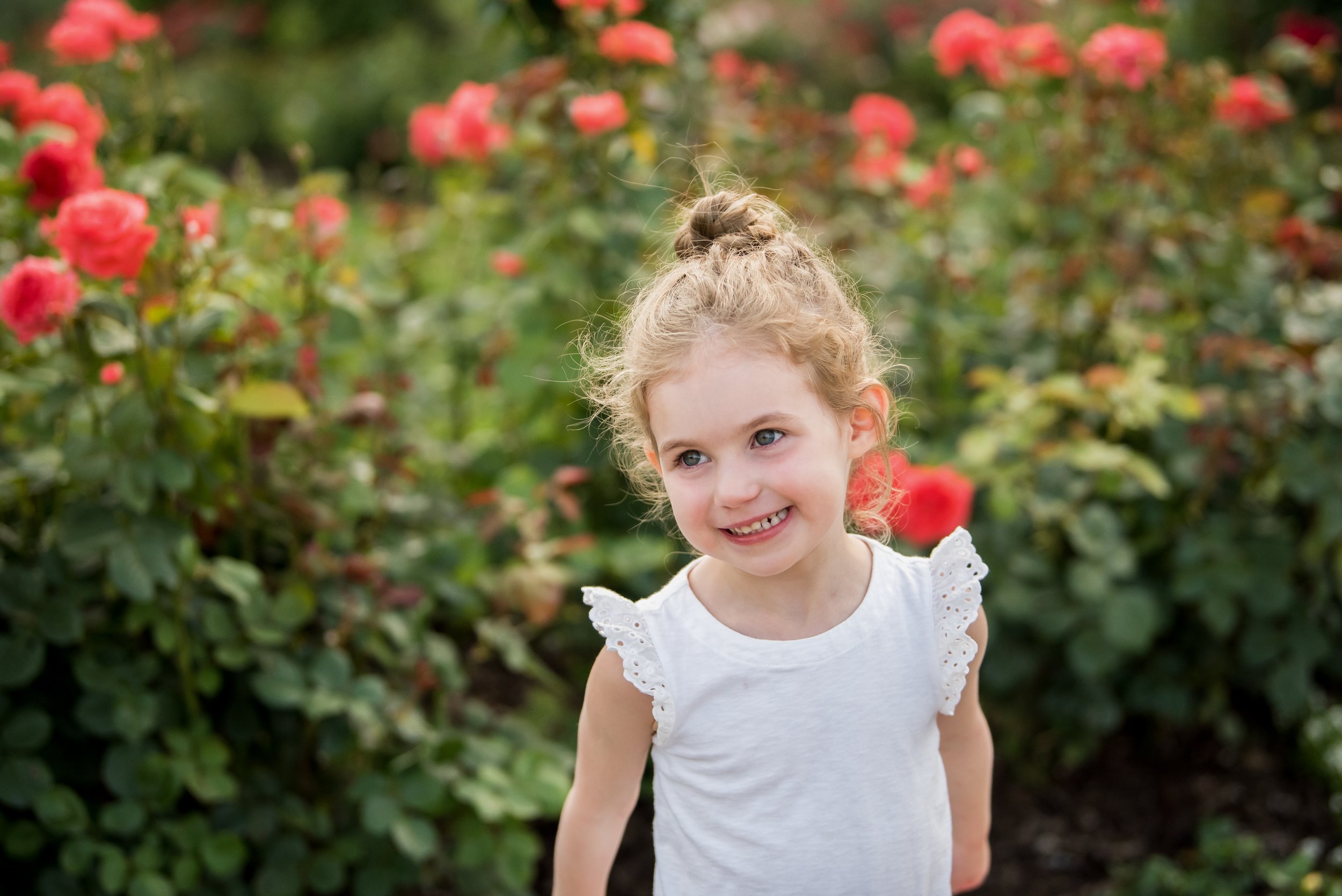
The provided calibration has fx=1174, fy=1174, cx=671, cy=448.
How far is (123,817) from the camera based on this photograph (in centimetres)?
193

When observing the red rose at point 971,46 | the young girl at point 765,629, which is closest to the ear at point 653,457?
the young girl at point 765,629

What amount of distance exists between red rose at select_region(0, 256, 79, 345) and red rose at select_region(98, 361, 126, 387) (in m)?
0.16

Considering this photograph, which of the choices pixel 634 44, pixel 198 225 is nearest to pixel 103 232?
pixel 198 225

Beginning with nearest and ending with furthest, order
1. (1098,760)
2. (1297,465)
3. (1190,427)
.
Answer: (1297,465)
(1190,427)
(1098,760)

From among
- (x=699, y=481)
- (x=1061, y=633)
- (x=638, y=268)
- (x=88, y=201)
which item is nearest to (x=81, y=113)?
(x=88, y=201)

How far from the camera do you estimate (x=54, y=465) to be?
6.65 ft

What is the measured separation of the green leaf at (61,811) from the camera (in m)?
1.89

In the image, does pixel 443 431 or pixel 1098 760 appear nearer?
pixel 1098 760

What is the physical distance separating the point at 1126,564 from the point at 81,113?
2.35m

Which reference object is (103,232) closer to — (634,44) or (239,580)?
(239,580)

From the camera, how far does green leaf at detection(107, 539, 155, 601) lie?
1857mm

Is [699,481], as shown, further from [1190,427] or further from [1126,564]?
[1190,427]

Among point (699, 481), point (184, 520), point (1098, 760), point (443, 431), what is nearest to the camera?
point (699, 481)

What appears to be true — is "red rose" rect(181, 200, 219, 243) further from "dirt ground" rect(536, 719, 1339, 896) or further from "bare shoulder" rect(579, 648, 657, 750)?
"dirt ground" rect(536, 719, 1339, 896)
